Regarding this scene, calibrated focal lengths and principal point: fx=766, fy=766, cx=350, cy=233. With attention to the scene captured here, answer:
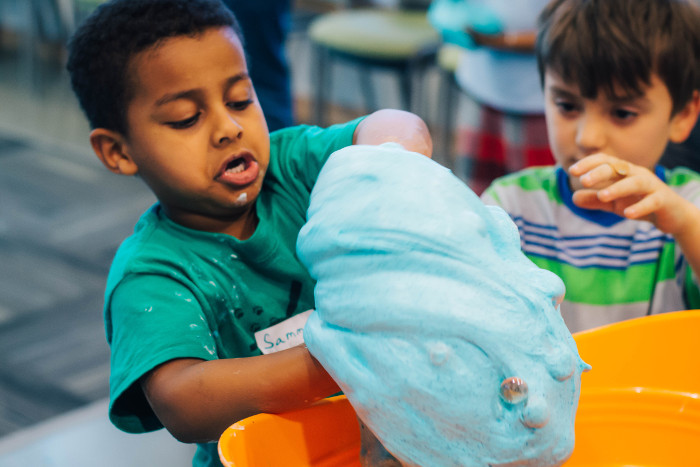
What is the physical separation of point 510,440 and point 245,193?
0.32m

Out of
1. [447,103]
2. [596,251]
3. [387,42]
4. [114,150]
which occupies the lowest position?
[447,103]

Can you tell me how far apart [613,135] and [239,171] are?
0.49 m

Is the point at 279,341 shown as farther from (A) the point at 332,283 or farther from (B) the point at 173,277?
(A) the point at 332,283

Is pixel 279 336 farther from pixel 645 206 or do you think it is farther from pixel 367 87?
pixel 367 87

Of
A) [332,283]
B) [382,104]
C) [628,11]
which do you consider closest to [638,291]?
[628,11]

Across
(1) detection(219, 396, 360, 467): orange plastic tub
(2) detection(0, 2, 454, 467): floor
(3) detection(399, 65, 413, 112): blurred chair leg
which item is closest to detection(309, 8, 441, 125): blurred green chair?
(3) detection(399, 65, 413, 112): blurred chair leg

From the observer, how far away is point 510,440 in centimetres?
43

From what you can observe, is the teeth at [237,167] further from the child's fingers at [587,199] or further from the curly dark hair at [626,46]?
the curly dark hair at [626,46]

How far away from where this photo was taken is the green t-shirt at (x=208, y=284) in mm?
575

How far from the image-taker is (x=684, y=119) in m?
1.00

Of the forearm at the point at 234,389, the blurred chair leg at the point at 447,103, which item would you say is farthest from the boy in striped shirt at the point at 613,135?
the blurred chair leg at the point at 447,103

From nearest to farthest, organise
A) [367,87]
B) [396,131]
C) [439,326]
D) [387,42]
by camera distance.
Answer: [439,326]
[396,131]
[387,42]
[367,87]

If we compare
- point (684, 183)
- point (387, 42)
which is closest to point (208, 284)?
point (684, 183)

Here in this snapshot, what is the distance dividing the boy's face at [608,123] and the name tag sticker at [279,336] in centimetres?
44
